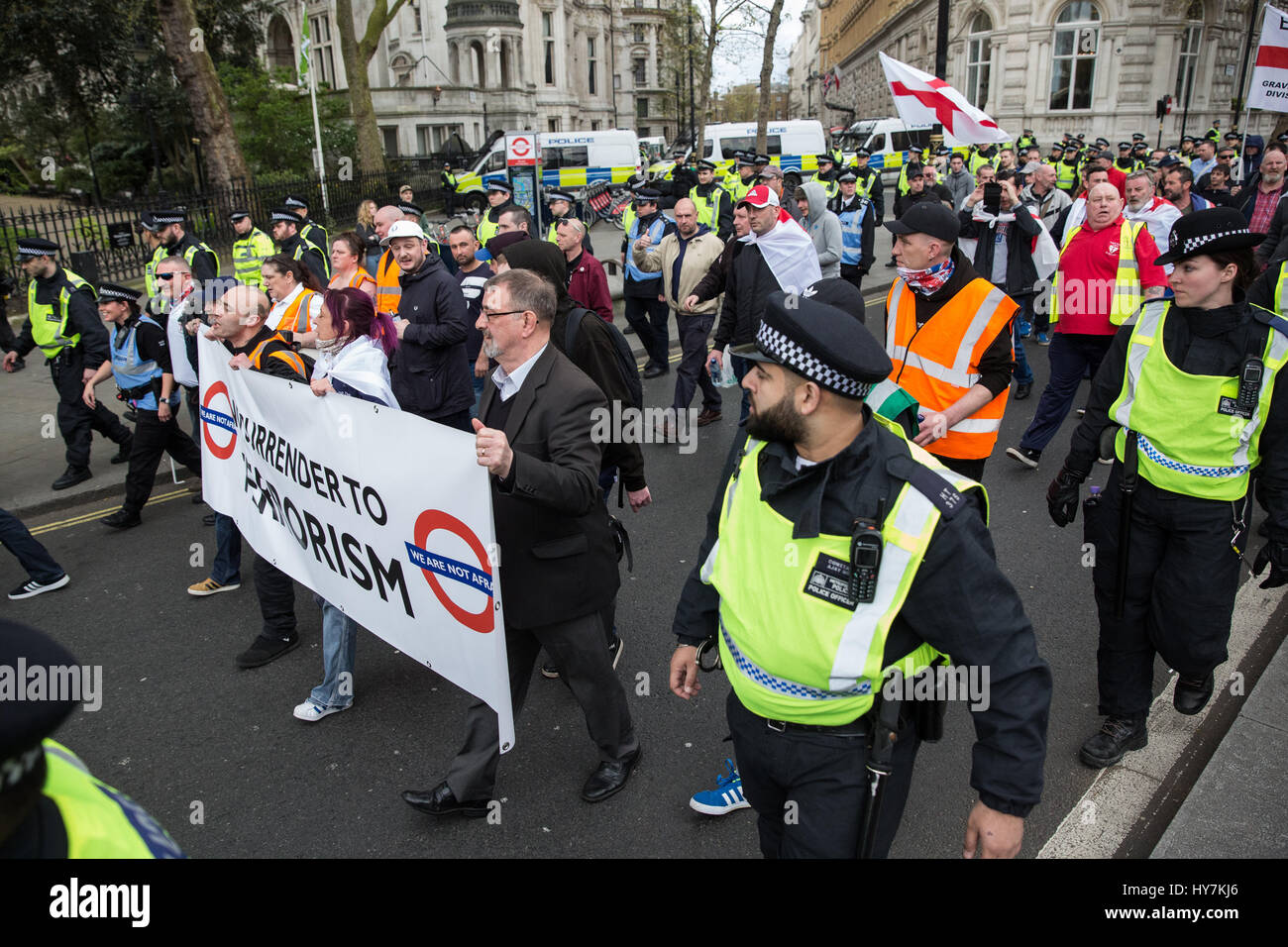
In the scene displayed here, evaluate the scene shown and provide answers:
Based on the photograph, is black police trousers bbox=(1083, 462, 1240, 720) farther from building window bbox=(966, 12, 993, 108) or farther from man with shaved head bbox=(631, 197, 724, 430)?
building window bbox=(966, 12, 993, 108)

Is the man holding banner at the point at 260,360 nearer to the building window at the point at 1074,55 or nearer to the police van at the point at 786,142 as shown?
the police van at the point at 786,142

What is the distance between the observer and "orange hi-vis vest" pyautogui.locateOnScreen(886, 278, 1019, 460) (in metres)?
4.07

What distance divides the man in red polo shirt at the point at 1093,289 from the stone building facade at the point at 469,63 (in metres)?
43.4

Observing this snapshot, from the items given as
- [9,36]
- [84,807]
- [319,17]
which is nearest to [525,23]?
[319,17]

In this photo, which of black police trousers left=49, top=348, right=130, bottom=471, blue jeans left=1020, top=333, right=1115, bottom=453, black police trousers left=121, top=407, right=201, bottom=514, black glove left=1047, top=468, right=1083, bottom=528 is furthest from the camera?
black police trousers left=49, top=348, right=130, bottom=471

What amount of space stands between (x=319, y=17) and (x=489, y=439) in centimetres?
6130

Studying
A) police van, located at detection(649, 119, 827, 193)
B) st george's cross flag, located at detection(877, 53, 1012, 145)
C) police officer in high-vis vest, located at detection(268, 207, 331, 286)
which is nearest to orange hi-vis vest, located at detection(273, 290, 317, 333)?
police officer in high-vis vest, located at detection(268, 207, 331, 286)

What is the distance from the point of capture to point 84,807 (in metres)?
1.25

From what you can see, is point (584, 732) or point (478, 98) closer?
point (584, 732)

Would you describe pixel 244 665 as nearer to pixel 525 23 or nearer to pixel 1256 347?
pixel 1256 347

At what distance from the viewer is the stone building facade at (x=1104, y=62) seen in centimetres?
3969

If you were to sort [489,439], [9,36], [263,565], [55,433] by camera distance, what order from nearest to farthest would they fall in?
[489,439] → [263,565] → [55,433] → [9,36]

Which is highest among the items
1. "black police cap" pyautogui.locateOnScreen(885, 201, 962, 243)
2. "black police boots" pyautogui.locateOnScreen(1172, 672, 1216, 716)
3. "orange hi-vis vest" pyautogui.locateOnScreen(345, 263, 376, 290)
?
"black police cap" pyautogui.locateOnScreen(885, 201, 962, 243)

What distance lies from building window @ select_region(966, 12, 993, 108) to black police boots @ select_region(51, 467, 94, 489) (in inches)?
1779
